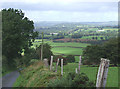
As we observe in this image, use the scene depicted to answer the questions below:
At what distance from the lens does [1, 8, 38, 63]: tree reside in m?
25.0

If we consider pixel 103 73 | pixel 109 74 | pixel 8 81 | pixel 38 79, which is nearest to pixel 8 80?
pixel 8 81

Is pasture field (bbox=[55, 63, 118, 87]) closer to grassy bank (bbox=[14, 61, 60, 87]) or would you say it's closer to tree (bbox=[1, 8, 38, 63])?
grassy bank (bbox=[14, 61, 60, 87])

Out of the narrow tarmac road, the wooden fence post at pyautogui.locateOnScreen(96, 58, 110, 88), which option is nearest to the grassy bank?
the narrow tarmac road

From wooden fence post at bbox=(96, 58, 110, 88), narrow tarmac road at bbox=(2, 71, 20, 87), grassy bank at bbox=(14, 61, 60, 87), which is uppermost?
wooden fence post at bbox=(96, 58, 110, 88)

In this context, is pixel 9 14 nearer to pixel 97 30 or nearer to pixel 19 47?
pixel 19 47

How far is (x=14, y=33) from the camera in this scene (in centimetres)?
2647

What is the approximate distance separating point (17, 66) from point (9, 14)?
311 inches

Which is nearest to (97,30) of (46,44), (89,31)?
(89,31)

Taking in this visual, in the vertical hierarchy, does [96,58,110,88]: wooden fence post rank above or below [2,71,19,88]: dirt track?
above

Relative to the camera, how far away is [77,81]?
7.44 metres

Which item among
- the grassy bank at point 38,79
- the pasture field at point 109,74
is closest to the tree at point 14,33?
the pasture field at point 109,74

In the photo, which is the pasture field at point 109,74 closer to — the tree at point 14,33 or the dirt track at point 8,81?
the dirt track at point 8,81

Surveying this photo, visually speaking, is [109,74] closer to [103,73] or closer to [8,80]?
[8,80]

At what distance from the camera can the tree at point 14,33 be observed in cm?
2502
